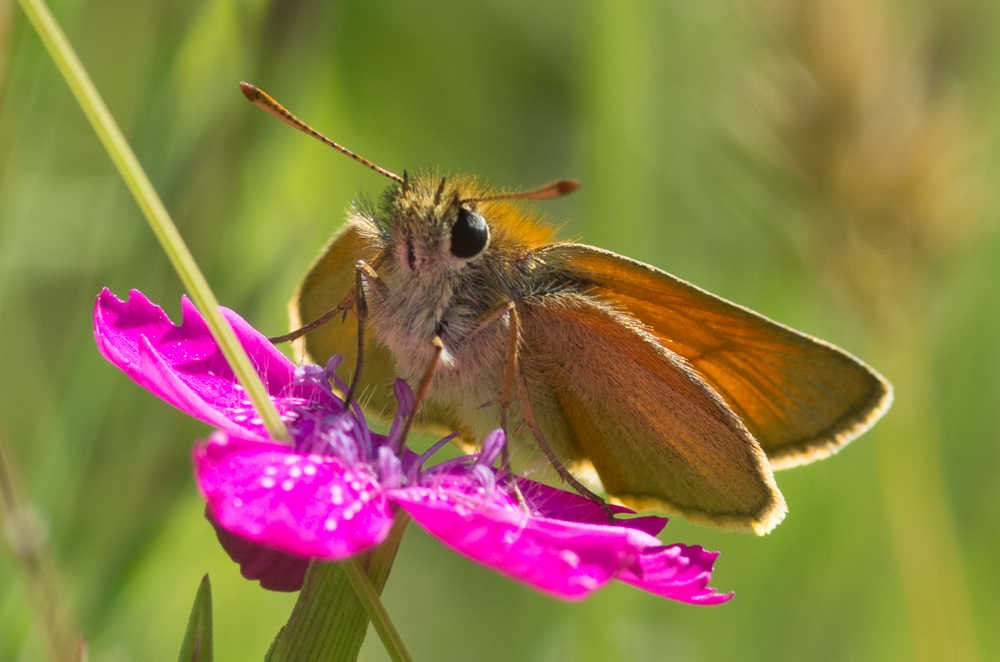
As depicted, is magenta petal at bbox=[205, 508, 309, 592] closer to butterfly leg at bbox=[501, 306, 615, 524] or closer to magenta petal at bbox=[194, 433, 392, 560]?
magenta petal at bbox=[194, 433, 392, 560]

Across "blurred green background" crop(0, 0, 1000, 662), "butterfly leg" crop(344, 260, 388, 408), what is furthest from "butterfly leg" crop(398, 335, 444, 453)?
"blurred green background" crop(0, 0, 1000, 662)

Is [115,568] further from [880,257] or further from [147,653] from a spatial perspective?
[880,257]

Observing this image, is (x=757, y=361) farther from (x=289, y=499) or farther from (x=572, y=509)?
(x=289, y=499)

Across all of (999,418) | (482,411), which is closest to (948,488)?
(999,418)

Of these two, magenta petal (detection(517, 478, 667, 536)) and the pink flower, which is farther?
magenta petal (detection(517, 478, 667, 536))

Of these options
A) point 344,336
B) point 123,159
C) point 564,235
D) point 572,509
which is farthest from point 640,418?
point 564,235
